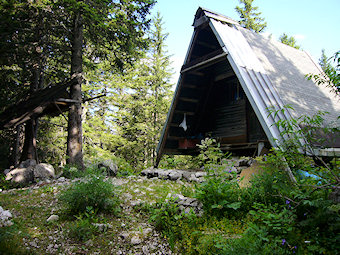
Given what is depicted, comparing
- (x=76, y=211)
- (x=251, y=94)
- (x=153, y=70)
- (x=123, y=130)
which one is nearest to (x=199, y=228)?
(x=76, y=211)

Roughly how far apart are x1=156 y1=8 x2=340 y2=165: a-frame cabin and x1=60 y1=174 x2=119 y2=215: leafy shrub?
4.33 meters

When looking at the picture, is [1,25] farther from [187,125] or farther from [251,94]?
[251,94]

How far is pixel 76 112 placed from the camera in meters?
9.59

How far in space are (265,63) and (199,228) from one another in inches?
287

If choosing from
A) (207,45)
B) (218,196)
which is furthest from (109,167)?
(207,45)

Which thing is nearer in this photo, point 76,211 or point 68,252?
point 68,252

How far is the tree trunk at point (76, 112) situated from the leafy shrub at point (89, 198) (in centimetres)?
488

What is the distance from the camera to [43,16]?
9727 mm

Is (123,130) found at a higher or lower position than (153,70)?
lower

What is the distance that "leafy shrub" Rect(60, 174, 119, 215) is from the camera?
440 centimetres

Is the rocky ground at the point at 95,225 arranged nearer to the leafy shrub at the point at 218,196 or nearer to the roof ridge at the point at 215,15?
the leafy shrub at the point at 218,196

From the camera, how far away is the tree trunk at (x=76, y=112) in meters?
9.23

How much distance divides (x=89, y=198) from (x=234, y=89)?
8.28 metres

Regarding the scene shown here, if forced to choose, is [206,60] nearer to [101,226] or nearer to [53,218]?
[101,226]
